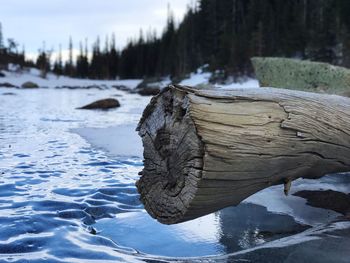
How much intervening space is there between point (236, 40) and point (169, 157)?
4164 centimetres

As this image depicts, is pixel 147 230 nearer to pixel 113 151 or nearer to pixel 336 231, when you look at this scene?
pixel 336 231

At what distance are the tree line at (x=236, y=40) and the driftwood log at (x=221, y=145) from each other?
92.4ft

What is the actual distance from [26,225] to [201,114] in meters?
2.20

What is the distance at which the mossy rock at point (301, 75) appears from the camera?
11.1 metres

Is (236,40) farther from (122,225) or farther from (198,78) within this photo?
Result: (122,225)

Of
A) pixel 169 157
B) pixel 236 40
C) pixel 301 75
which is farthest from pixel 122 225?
pixel 236 40

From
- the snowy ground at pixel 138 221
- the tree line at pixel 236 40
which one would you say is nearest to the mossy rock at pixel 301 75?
the snowy ground at pixel 138 221

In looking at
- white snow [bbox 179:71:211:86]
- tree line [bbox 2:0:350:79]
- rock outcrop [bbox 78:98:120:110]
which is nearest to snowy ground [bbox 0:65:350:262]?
rock outcrop [bbox 78:98:120:110]

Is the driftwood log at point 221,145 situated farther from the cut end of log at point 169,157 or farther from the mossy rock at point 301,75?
the mossy rock at point 301,75

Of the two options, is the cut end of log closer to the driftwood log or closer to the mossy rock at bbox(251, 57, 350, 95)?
the driftwood log

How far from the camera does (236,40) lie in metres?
43.6

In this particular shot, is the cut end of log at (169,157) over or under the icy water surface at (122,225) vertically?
over

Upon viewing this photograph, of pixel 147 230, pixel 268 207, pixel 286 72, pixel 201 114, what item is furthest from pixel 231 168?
pixel 286 72

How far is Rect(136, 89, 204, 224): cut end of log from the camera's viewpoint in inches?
114
